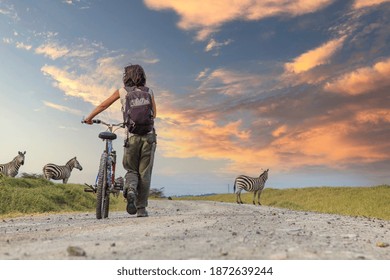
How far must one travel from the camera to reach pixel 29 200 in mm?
20312

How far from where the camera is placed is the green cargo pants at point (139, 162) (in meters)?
11.7

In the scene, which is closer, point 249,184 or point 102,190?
point 102,190

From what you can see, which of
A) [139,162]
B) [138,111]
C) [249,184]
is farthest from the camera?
[249,184]

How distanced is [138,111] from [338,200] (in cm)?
1860

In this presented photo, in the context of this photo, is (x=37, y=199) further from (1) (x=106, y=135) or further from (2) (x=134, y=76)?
(2) (x=134, y=76)

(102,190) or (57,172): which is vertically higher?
(57,172)

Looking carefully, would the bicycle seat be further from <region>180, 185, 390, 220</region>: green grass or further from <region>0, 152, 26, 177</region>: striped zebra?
<region>0, 152, 26, 177</region>: striped zebra

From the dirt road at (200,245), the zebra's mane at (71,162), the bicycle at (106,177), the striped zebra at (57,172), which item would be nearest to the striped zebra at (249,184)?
the striped zebra at (57,172)

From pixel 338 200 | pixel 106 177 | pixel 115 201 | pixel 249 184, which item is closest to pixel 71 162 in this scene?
pixel 115 201

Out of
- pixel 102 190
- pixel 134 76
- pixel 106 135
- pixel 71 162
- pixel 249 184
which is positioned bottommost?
pixel 102 190

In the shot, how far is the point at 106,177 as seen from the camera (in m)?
12.1
